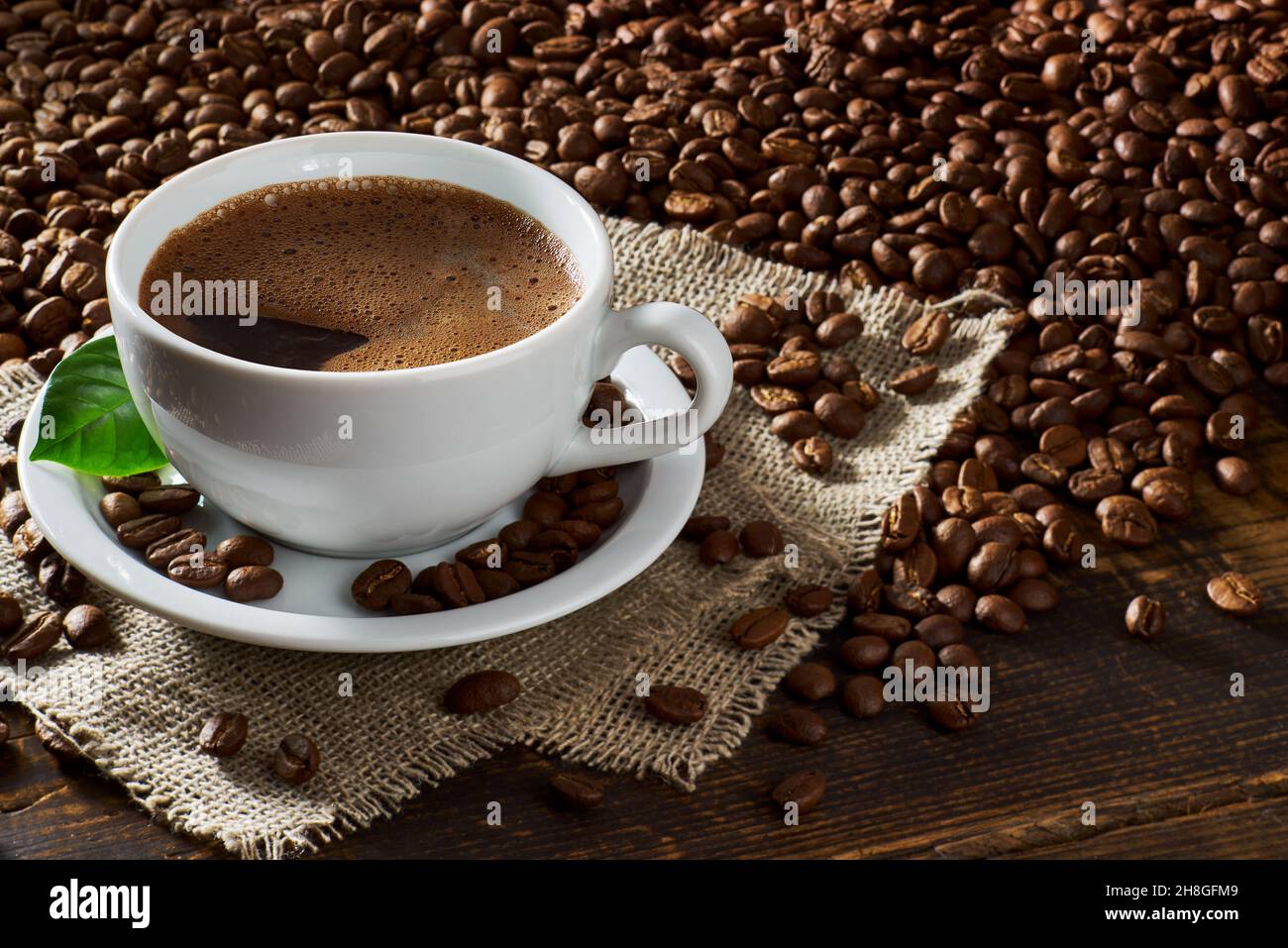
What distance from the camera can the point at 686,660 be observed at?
122cm

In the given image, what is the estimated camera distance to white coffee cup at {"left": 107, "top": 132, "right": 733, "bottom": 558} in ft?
3.28

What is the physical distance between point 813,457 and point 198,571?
0.67 meters

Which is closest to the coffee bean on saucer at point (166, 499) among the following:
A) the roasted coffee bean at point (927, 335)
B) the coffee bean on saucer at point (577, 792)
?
the coffee bean on saucer at point (577, 792)

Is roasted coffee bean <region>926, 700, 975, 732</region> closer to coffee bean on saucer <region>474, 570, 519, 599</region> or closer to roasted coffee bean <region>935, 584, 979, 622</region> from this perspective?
roasted coffee bean <region>935, 584, 979, 622</region>

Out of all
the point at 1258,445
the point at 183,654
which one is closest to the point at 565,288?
the point at 183,654

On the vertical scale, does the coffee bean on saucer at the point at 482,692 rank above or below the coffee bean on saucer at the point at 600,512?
below

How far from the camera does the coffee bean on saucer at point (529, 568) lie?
3.79 feet

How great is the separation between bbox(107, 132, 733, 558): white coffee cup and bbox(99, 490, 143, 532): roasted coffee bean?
0.20 feet

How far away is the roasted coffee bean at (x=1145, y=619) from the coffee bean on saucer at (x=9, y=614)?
1.04 meters

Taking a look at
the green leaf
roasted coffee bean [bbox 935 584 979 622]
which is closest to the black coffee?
the green leaf

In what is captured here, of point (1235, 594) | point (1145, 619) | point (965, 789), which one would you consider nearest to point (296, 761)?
point (965, 789)

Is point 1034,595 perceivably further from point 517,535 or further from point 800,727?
point 517,535

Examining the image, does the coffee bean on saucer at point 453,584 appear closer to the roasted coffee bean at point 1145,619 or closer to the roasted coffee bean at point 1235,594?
the roasted coffee bean at point 1145,619

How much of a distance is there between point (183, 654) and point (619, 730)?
15.5 inches
